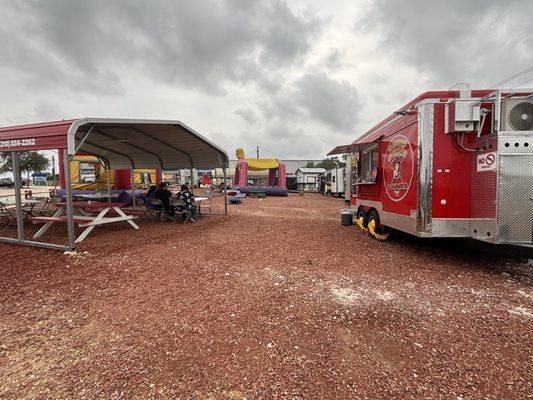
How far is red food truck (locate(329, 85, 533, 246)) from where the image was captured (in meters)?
4.16

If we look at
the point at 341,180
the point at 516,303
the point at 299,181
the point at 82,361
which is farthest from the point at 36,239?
the point at 299,181

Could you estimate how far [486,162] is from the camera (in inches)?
174

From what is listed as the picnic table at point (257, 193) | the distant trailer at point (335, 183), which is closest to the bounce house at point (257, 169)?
the picnic table at point (257, 193)

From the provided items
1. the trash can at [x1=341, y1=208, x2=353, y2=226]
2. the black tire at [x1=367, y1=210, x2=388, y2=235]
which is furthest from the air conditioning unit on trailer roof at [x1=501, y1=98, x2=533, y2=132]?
the trash can at [x1=341, y1=208, x2=353, y2=226]

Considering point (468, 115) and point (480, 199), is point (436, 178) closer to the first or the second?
point (480, 199)

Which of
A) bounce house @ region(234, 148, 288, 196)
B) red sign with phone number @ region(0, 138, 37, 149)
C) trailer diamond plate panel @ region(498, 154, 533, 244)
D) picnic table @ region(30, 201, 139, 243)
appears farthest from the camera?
bounce house @ region(234, 148, 288, 196)

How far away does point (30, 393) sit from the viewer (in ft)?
6.77

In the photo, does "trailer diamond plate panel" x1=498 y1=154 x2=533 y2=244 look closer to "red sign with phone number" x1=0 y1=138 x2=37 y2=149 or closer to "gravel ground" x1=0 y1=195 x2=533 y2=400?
"gravel ground" x1=0 y1=195 x2=533 y2=400

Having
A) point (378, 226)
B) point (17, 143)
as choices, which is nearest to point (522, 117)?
point (378, 226)

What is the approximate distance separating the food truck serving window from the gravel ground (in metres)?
2.35

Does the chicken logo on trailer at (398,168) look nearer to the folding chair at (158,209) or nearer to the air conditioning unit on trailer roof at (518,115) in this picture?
the air conditioning unit on trailer roof at (518,115)

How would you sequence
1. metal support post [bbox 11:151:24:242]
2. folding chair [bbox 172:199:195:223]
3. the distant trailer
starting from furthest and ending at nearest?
the distant trailer
folding chair [bbox 172:199:195:223]
metal support post [bbox 11:151:24:242]

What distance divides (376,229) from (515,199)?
311 centimetres

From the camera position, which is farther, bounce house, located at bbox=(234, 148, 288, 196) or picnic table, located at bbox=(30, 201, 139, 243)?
bounce house, located at bbox=(234, 148, 288, 196)
